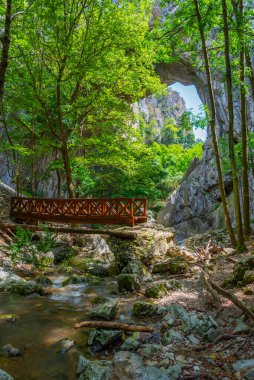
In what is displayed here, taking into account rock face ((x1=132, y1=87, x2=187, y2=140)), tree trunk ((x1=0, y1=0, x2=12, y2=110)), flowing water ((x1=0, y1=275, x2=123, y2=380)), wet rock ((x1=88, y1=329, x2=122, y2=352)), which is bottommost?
flowing water ((x1=0, y1=275, x2=123, y2=380))

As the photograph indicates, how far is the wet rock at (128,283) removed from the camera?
6.71m

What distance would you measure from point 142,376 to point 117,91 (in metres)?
13.9

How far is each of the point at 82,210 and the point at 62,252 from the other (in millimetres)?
2542

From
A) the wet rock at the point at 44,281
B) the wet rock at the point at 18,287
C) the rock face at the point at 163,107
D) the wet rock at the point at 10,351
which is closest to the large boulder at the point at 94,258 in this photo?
the wet rock at the point at 44,281

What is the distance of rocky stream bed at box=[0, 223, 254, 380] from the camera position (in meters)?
3.04

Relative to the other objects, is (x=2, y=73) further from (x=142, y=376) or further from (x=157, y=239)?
(x=157, y=239)

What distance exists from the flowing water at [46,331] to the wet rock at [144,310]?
0.99 metres

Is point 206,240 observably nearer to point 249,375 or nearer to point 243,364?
point 243,364

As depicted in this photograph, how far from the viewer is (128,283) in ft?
22.2

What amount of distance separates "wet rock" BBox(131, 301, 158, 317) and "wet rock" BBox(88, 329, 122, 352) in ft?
3.09

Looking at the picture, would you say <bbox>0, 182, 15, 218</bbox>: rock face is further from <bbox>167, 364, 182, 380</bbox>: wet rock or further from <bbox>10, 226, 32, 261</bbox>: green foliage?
<bbox>167, 364, 182, 380</bbox>: wet rock

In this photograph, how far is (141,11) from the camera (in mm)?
14133

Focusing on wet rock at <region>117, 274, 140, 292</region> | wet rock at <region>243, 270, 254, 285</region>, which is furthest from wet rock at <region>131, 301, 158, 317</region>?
wet rock at <region>243, 270, 254, 285</region>

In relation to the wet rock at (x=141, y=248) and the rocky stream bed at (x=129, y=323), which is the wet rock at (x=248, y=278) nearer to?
the rocky stream bed at (x=129, y=323)
